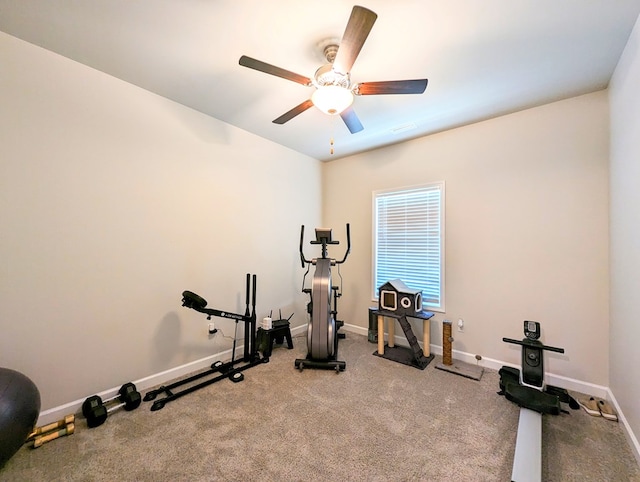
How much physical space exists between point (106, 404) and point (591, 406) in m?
4.13

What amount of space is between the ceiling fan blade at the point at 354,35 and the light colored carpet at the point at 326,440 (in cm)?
258

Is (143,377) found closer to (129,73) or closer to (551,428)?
(129,73)

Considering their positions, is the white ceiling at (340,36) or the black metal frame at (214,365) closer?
the white ceiling at (340,36)

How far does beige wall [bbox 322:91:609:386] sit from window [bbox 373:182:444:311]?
0.13 metres

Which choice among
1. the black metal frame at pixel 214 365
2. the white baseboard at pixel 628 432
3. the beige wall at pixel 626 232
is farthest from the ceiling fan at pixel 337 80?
the white baseboard at pixel 628 432

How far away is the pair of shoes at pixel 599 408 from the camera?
82.5 inches

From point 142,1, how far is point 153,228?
1.76 metres

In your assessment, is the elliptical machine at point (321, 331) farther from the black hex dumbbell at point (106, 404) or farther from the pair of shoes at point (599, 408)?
the pair of shoes at point (599, 408)

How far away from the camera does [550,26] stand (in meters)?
1.74

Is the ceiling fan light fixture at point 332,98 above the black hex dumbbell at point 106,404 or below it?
above

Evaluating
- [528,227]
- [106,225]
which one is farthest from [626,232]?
[106,225]

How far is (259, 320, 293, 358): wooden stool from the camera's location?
3.28 metres

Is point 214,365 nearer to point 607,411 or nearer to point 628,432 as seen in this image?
point 628,432

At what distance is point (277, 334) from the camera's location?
11.4 feet
